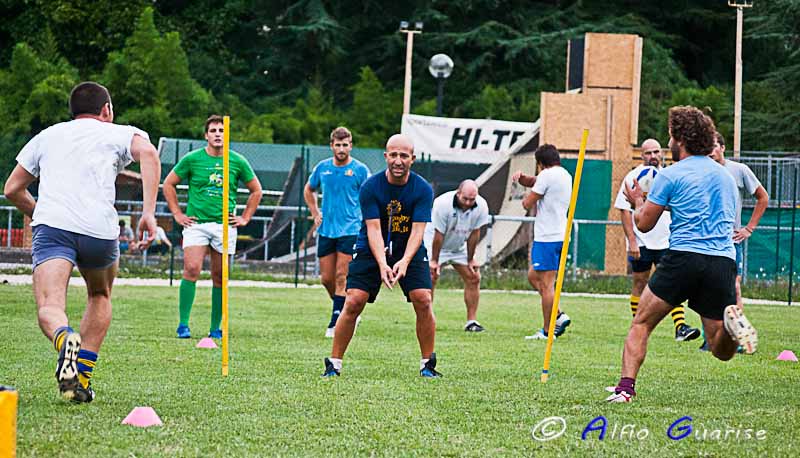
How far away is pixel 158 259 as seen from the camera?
75.8 feet

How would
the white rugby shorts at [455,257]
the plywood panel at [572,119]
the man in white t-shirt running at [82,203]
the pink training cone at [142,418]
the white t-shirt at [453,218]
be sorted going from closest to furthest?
the pink training cone at [142,418] < the man in white t-shirt running at [82,203] < the white t-shirt at [453,218] < the white rugby shorts at [455,257] < the plywood panel at [572,119]

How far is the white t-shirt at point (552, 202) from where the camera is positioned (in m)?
12.5

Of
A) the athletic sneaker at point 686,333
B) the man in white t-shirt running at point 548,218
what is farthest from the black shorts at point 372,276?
the athletic sneaker at point 686,333

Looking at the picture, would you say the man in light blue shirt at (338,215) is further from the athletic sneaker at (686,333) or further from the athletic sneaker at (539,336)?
the athletic sneaker at (686,333)

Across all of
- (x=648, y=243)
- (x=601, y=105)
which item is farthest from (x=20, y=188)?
(x=601, y=105)

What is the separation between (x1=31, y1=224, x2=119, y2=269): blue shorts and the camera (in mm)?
6910

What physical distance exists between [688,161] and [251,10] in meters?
36.4

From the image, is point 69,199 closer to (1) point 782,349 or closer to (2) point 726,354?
(2) point 726,354

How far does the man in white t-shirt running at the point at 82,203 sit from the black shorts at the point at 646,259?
6196 mm

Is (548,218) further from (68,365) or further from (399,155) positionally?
(68,365)

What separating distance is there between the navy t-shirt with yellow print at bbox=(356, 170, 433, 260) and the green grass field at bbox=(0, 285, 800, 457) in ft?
3.25

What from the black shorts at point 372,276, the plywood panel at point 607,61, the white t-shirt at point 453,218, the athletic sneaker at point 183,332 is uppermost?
the plywood panel at point 607,61

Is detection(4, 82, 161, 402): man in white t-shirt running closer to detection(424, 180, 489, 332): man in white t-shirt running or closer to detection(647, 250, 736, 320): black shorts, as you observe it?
detection(647, 250, 736, 320): black shorts

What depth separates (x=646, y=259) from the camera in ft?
40.3
